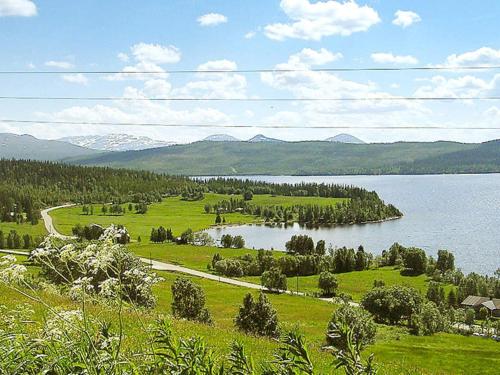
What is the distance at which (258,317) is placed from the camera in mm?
42844

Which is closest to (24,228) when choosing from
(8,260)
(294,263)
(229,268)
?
(229,268)

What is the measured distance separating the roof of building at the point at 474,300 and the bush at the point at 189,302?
73699mm

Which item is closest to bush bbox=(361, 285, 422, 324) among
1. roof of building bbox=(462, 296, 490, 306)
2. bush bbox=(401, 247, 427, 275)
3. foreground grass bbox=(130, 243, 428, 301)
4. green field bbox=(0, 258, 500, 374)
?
green field bbox=(0, 258, 500, 374)

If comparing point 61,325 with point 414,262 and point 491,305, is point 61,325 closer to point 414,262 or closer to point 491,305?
point 491,305

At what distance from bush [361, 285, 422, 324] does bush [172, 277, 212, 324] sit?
44659 millimetres

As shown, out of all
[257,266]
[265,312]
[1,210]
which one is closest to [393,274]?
[257,266]

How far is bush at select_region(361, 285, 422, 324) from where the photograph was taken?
267 feet

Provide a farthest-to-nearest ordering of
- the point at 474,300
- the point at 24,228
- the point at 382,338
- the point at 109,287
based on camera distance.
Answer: the point at 24,228
the point at 474,300
the point at 382,338
the point at 109,287

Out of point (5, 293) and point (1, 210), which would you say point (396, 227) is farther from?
point (5, 293)

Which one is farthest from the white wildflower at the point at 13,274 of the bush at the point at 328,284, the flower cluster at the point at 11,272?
the bush at the point at 328,284

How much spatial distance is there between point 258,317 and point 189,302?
248 inches

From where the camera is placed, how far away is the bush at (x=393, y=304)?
8150 centimetres

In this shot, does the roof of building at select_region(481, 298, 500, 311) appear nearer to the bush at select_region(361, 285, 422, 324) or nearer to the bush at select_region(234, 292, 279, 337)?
the bush at select_region(361, 285, 422, 324)

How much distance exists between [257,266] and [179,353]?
127610mm
